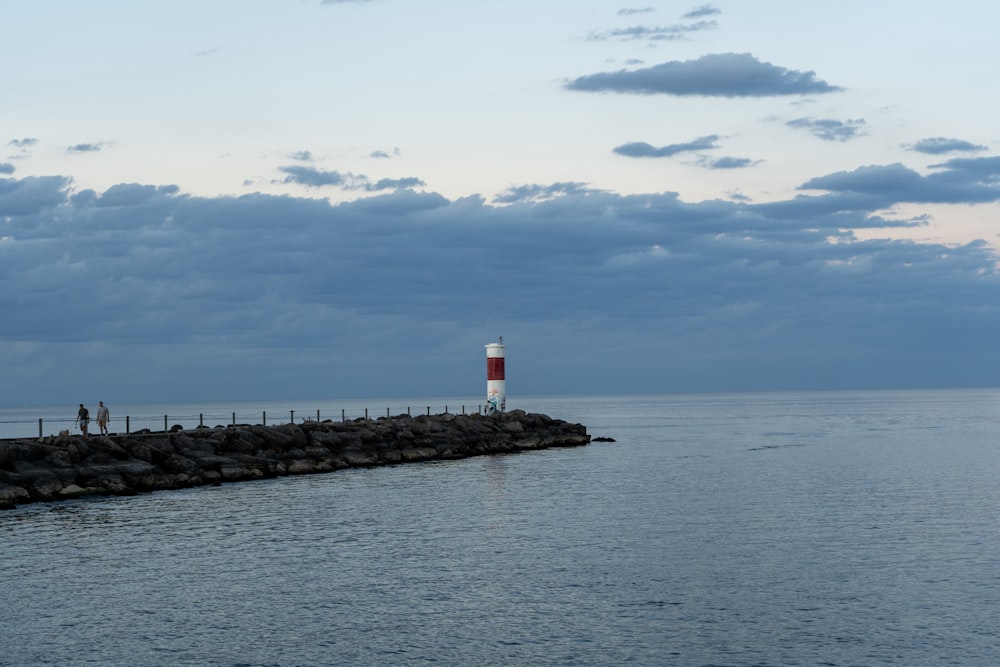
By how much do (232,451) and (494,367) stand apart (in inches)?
1108

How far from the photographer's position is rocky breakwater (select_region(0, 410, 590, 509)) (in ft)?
142

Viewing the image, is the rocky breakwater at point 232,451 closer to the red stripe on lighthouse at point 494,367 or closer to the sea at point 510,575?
the sea at point 510,575

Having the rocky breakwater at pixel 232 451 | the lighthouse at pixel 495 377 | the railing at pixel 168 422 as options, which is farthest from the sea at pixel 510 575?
the lighthouse at pixel 495 377

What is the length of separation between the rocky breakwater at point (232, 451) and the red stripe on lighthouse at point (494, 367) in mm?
3368

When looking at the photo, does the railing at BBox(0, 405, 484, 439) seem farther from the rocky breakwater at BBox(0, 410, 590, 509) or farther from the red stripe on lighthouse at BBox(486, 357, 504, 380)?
the red stripe on lighthouse at BBox(486, 357, 504, 380)

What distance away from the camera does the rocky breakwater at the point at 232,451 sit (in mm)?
43281

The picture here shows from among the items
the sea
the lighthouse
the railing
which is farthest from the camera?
the lighthouse

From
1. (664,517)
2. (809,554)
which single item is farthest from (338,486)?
(809,554)

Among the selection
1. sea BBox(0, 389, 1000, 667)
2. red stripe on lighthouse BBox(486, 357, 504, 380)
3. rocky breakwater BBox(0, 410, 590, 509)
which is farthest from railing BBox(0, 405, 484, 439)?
sea BBox(0, 389, 1000, 667)

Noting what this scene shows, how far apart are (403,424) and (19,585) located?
150 feet

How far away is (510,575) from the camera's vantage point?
26750 millimetres

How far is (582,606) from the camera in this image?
23.2 meters

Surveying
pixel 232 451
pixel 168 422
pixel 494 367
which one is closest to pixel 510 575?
pixel 232 451

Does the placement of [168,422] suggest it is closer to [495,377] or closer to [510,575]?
[495,377]
